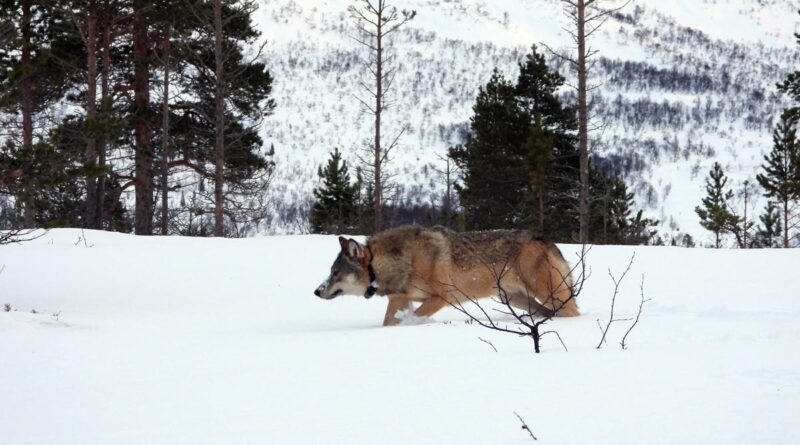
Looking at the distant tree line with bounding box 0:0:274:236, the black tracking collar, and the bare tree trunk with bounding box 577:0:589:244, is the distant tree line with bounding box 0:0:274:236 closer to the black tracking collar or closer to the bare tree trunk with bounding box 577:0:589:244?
the bare tree trunk with bounding box 577:0:589:244

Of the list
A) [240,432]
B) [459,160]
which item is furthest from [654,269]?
[459,160]

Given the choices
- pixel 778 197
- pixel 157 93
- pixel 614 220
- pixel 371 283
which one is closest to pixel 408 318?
pixel 371 283

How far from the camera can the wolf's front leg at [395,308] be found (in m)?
8.27

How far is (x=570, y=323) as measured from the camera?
7.14 meters

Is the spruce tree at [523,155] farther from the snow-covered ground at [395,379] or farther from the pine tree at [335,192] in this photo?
the snow-covered ground at [395,379]

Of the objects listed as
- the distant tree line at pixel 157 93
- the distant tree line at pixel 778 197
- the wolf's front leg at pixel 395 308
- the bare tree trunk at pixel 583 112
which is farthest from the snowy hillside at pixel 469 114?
the wolf's front leg at pixel 395 308

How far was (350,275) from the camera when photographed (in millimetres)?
8625

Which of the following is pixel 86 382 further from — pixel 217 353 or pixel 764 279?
pixel 764 279

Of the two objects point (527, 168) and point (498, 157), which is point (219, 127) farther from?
point (498, 157)

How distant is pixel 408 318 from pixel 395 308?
0.66 ft

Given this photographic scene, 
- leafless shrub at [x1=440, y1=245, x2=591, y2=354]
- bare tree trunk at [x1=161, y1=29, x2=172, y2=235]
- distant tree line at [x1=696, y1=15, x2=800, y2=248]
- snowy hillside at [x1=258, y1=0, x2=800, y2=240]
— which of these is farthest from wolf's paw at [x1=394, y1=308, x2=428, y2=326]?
snowy hillside at [x1=258, y1=0, x2=800, y2=240]

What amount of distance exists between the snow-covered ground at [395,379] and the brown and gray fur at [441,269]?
621mm

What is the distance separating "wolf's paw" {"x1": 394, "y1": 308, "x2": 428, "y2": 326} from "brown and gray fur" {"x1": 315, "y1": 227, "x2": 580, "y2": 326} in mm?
63

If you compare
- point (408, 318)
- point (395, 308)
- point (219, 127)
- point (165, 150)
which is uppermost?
point (219, 127)
